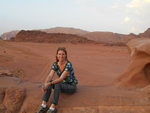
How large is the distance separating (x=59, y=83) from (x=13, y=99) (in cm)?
91

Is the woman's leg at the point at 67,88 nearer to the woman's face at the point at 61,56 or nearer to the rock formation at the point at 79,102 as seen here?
the rock formation at the point at 79,102

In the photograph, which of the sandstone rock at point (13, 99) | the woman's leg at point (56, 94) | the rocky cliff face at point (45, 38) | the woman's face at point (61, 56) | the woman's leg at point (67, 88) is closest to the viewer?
the woman's leg at point (56, 94)

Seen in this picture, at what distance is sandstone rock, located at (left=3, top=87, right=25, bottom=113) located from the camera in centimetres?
233

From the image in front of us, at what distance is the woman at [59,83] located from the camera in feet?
7.30

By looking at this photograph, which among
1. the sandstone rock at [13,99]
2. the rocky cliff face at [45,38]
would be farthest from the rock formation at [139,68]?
the rocky cliff face at [45,38]

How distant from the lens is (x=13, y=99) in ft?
7.98

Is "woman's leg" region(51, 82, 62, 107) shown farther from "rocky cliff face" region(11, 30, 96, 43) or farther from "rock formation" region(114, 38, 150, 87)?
"rocky cliff face" region(11, 30, 96, 43)

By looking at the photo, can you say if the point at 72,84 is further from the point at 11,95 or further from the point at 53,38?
the point at 53,38

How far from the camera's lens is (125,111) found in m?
2.31

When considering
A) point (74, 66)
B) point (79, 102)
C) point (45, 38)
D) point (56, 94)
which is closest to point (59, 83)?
point (56, 94)

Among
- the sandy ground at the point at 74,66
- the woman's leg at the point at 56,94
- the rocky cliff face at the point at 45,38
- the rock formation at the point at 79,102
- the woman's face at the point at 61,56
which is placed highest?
the rocky cliff face at the point at 45,38

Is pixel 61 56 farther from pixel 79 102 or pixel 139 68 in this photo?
pixel 139 68

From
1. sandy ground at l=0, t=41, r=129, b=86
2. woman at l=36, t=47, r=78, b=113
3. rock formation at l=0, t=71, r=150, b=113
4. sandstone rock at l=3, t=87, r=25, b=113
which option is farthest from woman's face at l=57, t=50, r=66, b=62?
sandy ground at l=0, t=41, r=129, b=86

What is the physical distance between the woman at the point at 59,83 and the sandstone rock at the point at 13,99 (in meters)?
0.49
